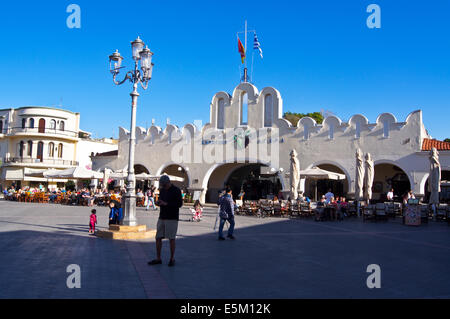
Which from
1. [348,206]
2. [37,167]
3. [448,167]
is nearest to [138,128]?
[37,167]

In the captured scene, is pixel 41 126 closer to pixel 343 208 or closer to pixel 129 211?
pixel 343 208

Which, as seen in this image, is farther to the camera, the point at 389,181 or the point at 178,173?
the point at 178,173

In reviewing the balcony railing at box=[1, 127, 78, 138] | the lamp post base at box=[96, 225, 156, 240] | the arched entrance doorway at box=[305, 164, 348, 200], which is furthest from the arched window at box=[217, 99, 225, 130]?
the balcony railing at box=[1, 127, 78, 138]

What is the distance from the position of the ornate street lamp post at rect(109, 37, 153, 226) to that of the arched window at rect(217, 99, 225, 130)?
55.6 feet

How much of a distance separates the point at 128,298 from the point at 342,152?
69.6ft

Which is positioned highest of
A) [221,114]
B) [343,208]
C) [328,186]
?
[221,114]

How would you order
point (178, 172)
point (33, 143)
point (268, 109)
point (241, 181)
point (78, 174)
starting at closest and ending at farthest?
point (268, 109) → point (78, 174) → point (241, 181) → point (178, 172) → point (33, 143)

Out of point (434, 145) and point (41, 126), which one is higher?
point (41, 126)

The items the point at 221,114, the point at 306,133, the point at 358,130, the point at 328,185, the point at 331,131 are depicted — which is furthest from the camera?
the point at 221,114

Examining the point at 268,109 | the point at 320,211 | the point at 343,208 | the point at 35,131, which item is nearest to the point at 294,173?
the point at 343,208

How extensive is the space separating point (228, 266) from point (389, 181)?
20.2m

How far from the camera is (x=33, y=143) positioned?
146ft
